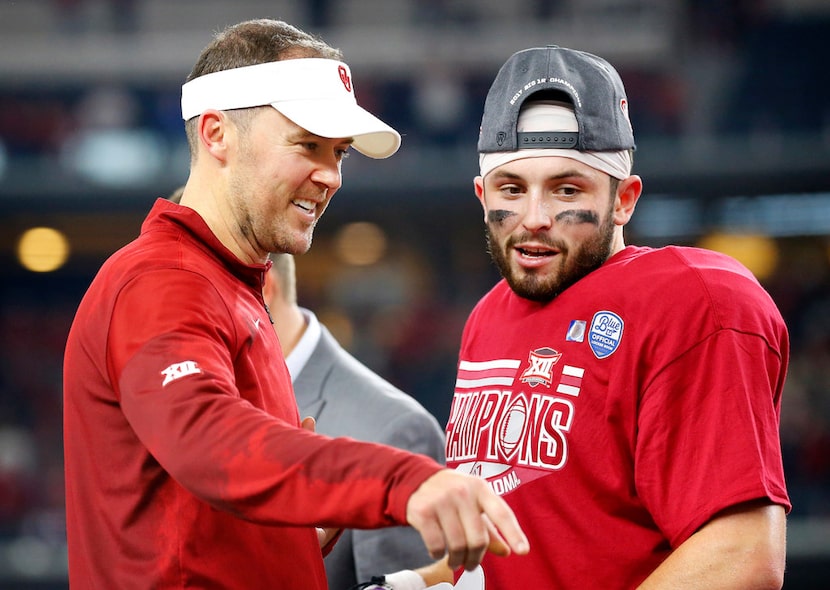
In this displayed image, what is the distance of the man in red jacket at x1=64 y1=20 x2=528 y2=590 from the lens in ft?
4.02

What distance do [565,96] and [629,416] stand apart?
2.11 ft

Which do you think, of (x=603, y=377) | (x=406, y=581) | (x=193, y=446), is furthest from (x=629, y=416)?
(x=193, y=446)

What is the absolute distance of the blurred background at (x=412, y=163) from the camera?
10570 mm

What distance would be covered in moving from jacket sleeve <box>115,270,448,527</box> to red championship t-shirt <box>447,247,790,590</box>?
2.18ft

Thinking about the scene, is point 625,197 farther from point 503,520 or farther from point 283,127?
point 503,520

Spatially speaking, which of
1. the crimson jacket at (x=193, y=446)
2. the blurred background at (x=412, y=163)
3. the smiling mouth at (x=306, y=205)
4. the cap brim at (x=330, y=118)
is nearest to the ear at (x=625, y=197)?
the cap brim at (x=330, y=118)

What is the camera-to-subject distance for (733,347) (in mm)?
1718

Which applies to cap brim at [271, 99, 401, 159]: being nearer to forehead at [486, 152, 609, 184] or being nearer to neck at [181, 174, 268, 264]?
neck at [181, 174, 268, 264]

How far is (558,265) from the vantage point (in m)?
2.02

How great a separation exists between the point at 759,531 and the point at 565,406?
399 mm

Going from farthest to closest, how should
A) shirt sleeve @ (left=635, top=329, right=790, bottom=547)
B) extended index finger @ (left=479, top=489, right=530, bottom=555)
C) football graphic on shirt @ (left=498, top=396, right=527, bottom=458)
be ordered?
football graphic on shirt @ (left=498, top=396, right=527, bottom=458) < shirt sleeve @ (left=635, top=329, right=790, bottom=547) < extended index finger @ (left=479, top=489, right=530, bottom=555)

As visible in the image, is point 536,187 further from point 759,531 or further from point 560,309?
point 759,531

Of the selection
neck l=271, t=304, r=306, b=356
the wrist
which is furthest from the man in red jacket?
neck l=271, t=304, r=306, b=356

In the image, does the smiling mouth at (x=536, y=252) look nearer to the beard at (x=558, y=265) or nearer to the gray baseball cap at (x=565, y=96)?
the beard at (x=558, y=265)
